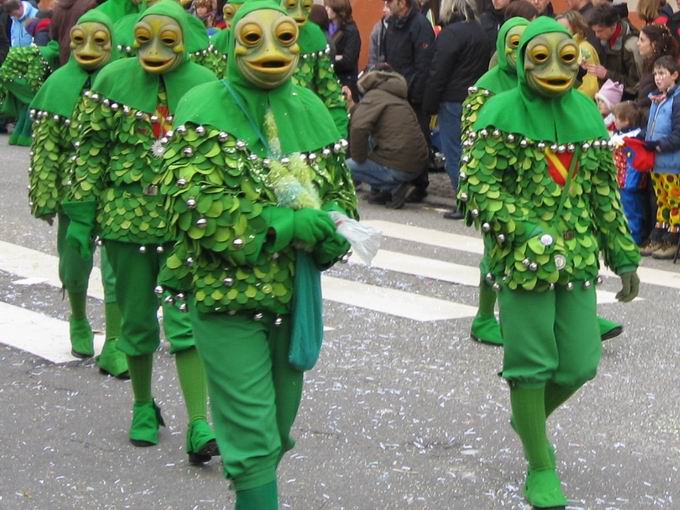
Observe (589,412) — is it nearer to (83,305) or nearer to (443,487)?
(443,487)

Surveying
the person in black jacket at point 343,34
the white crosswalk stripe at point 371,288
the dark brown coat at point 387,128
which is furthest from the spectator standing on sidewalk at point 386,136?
the person in black jacket at point 343,34

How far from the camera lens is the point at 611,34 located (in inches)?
Result: 508

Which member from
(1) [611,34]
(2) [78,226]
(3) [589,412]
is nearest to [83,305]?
(2) [78,226]

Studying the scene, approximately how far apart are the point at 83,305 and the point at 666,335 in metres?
3.42

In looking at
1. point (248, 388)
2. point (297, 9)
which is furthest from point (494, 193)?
point (297, 9)

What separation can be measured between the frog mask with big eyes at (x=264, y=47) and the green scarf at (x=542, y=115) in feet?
3.73

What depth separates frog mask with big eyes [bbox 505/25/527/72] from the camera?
7.68 metres

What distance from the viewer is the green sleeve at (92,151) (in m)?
6.38

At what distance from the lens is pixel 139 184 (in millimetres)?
6449

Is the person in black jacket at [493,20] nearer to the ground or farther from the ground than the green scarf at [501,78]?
nearer to the ground

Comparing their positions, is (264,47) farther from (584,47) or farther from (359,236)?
(584,47)

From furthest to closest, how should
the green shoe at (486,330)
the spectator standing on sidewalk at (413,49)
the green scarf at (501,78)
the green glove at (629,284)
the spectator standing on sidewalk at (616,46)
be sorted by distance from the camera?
the spectator standing on sidewalk at (413,49) < the spectator standing on sidewalk at (616,46) < the green shoe at (486,330) < the green scarf at (501,78) < the green glove at (629,284)

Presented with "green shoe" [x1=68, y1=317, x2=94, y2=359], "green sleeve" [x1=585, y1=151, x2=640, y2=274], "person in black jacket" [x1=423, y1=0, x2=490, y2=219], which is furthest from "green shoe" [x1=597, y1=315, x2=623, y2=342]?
"person in black jacket" [x1=423, y1=0, x2=490, y2=219]

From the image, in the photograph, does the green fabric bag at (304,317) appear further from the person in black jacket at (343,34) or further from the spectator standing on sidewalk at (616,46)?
the person in black jacket at (343,34)
